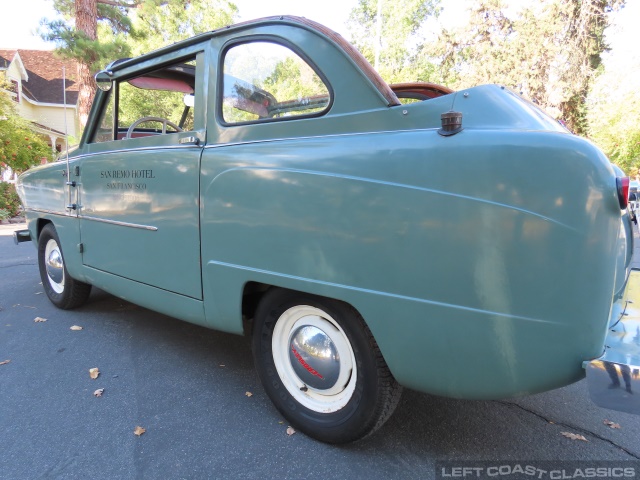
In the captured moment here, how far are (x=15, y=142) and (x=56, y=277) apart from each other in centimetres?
1220

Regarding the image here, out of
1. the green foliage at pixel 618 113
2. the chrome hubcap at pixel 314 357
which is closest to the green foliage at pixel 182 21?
the green foliage at pixel 618 113

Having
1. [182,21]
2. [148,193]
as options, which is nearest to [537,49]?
[182,21]

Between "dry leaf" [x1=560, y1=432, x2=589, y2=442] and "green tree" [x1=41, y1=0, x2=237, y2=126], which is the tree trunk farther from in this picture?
"dry leaf" [x1=560, y1=432, x2=589, y2=442]

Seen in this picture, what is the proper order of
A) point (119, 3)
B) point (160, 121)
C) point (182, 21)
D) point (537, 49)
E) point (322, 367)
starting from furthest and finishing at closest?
point (182, 21) < point (537, 49) < point (119, 3) < point (160, 121) < point (322, 367)

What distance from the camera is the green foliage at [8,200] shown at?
13131 mm

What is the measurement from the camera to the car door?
8.11 feet

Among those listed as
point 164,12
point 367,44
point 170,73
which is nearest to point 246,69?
point 170,73

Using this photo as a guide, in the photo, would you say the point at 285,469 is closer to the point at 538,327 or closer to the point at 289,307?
the point at 289,307

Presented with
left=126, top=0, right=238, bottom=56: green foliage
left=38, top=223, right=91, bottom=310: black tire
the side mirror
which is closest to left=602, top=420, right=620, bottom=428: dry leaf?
the side mirror

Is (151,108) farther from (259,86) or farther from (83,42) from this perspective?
(83,42)

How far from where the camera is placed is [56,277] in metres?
4.12

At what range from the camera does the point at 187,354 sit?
3160 mm

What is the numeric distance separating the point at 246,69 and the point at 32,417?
2.33 m

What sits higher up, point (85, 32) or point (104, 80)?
point (85, 32)
